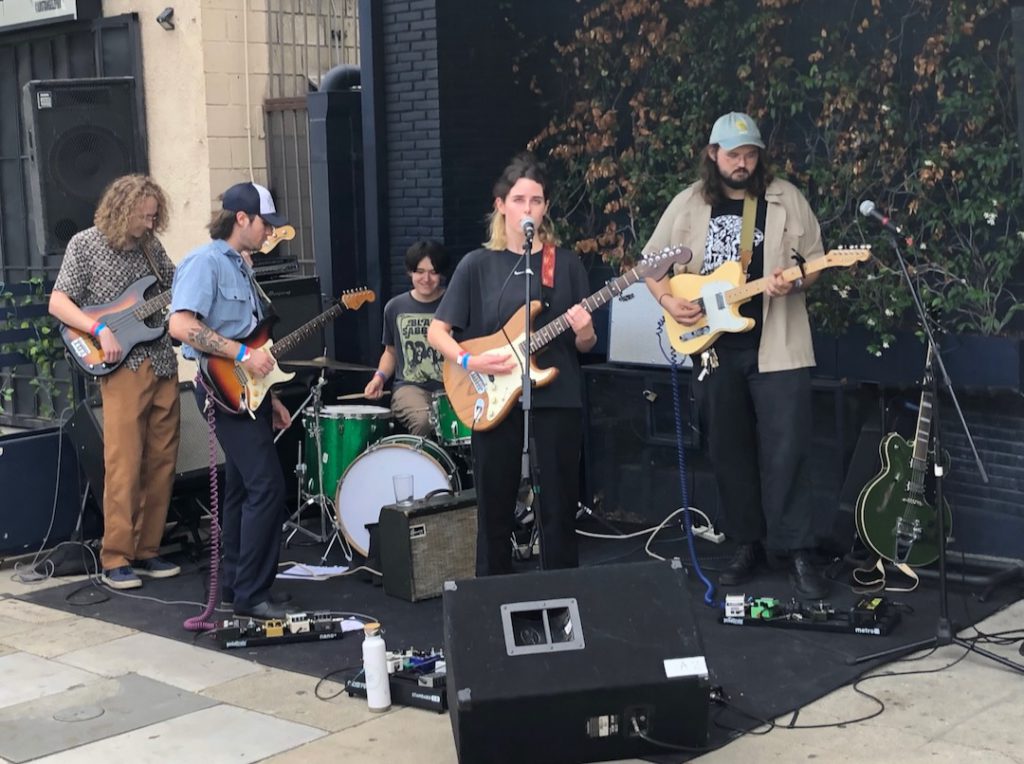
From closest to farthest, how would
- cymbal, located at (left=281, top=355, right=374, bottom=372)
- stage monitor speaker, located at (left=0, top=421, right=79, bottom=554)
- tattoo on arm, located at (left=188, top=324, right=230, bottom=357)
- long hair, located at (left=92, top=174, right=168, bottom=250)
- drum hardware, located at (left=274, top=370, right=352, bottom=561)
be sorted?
tattoo on arm, located at (left=188, top=324, right=230, bottom=357) → long hair, located at (left=92, top=174, right=168, bottom=250) → stage monitor speaker, located at (left=0, top=421, right=79, bottom=554) → drum hardware, located at (left=274, top=370, right=352, bottom=561) → cymbal, located at (left=281, top=355, right=374, bottom=372)

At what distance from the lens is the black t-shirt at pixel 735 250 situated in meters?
6.42

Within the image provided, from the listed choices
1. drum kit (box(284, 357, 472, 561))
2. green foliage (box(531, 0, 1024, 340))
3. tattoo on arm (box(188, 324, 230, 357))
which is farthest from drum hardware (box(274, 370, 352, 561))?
green foliage (box(531, 0, 1024, 340))

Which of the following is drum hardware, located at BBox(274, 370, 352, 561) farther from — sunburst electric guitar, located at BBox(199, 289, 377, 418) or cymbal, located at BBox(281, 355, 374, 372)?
sunburst electric guitar, located at BBox(199, 289, 377, 418)

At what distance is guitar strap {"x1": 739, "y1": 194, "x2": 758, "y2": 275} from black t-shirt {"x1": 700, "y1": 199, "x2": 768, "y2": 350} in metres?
0.02

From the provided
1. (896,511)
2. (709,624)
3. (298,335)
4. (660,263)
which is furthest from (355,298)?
(896,511)

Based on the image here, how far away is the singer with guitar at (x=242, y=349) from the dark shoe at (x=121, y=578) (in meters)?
0.94

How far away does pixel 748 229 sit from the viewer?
21.1 feet

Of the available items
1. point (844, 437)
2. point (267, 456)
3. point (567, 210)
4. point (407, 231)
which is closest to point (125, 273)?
point (267, 456)

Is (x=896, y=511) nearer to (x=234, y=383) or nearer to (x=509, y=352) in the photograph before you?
(x=509, y=352)

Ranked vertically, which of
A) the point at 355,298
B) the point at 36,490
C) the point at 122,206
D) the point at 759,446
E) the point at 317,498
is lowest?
the point at 317,498

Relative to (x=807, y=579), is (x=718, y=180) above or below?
above

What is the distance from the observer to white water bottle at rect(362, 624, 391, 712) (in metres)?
5.14

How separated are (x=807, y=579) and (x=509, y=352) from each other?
6.07 ft

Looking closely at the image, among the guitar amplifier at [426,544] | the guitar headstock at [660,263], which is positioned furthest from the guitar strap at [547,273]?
the guitar amplifier at [426,544]
